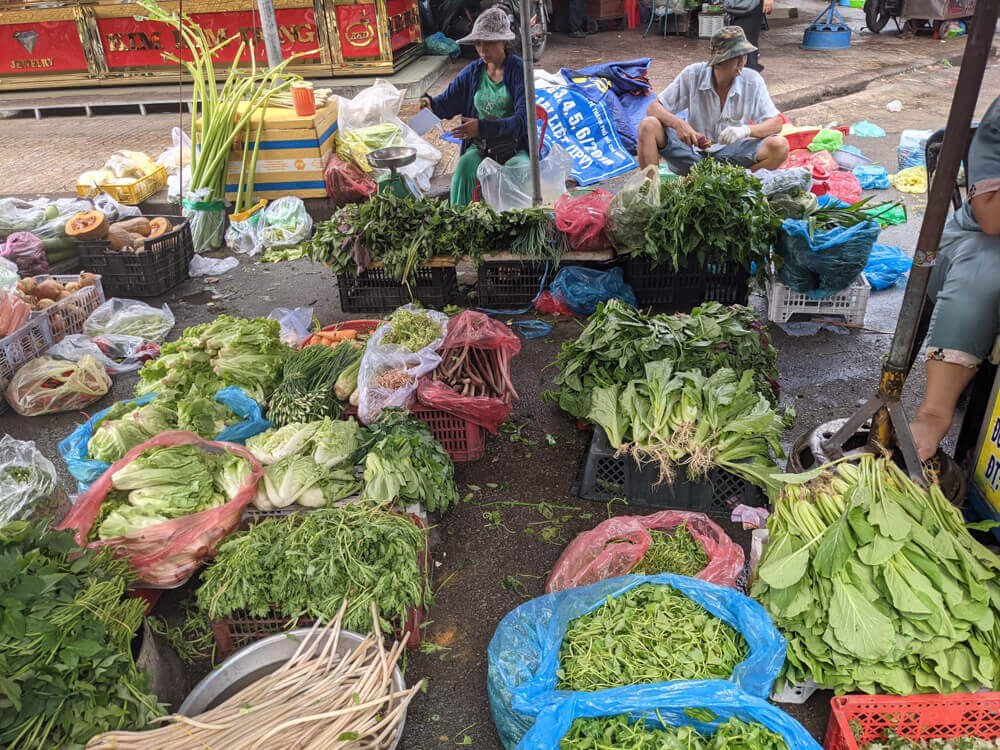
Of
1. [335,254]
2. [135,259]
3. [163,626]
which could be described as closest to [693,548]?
[163,626]

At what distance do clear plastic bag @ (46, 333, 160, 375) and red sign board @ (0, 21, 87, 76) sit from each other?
8.24 m

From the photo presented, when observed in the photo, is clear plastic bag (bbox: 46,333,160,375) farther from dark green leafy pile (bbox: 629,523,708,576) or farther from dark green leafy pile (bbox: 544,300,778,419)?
dark green leafy pile (bbox: 629,523,708,576)

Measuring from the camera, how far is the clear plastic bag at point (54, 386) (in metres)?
4.58

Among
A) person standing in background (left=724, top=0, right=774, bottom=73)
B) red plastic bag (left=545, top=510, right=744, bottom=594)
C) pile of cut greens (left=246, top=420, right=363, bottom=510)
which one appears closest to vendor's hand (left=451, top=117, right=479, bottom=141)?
pile of cut greens (left=246, top=420, right=363, bottom=510)

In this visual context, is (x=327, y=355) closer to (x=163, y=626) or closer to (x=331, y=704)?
(x=163, y=626)

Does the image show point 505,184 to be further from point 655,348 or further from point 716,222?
point 655,348

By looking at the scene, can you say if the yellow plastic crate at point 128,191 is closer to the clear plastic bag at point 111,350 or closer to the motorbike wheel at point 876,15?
the clear plastic bag at point 111,350

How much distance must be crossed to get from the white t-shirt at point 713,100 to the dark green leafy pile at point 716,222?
1.63 metres

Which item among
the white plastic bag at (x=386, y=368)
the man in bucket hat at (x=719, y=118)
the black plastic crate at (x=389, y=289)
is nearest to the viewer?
the white plastic bag at (x=386, y=368)

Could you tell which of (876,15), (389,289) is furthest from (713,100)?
(876,15)

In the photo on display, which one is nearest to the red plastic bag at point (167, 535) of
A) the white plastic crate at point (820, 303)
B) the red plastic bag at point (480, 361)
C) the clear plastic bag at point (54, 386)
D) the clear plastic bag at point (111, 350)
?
the red plastic bag at point (480, 361)

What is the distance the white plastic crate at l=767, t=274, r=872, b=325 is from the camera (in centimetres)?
470

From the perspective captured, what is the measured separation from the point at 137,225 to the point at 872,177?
6752mm

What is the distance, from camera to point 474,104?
6.29m
